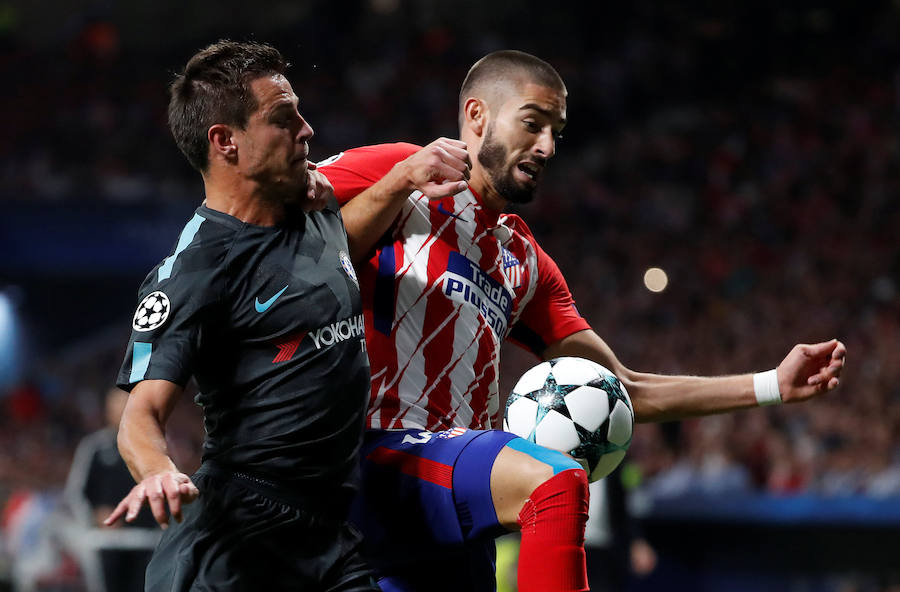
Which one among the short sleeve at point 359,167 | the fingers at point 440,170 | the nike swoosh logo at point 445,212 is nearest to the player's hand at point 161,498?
the fingers at point 440,170

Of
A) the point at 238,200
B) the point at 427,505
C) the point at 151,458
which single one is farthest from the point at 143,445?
the point at 427,505

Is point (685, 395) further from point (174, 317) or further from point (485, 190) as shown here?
point (174, 317)

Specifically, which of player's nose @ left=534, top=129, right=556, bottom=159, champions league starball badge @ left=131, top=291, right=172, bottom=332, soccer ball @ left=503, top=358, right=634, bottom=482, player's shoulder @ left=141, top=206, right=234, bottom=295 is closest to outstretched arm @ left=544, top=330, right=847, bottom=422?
soccer ball @ left=503, top=358, right=634, bottom=482

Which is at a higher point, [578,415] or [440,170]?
[440,170]

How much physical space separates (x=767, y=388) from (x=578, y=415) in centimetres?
79

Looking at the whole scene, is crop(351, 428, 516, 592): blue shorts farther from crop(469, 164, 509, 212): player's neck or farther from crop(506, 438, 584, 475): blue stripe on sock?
crop(469, 164, 509, 212): player's neck

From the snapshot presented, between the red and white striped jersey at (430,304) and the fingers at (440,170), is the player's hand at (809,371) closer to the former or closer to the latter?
the red and white striped jersey at (430,304)

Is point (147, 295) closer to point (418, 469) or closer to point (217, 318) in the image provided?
point (217, 318)

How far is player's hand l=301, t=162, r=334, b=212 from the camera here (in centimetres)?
349

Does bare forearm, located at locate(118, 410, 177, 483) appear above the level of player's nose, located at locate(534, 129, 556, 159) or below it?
below

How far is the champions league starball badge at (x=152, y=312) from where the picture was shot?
301cm

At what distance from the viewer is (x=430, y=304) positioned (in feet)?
12.8

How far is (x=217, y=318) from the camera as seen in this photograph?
10.2 feet

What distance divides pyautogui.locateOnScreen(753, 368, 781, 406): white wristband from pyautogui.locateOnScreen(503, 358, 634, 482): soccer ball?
1.72 ft
